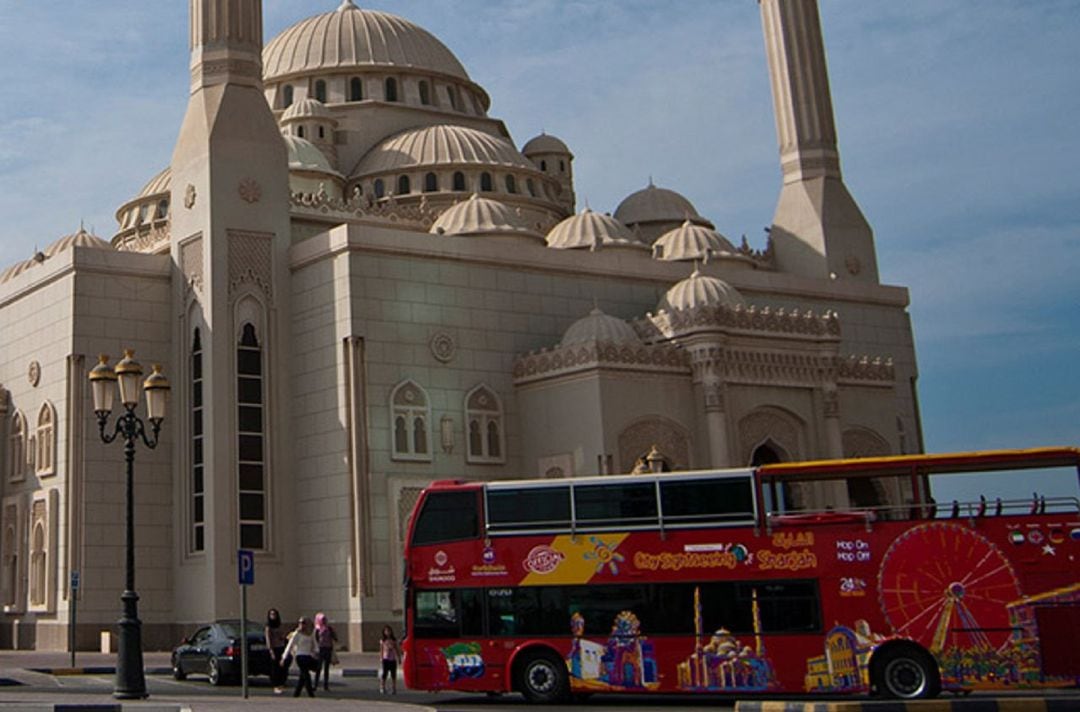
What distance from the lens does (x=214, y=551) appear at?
1348 inches

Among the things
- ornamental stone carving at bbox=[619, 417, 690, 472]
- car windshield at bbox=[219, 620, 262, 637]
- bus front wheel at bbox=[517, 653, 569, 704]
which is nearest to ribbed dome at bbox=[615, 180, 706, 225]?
ornamental stone carving at bbox=[619, 417, 690, 472]

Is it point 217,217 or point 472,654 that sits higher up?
point 217,217

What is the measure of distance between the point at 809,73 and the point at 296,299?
2099 centimetres

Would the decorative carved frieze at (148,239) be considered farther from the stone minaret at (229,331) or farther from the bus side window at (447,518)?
the bus side window at (447,518)

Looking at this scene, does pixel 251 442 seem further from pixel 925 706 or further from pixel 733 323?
pixel 925 706

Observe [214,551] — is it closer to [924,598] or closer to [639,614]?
[639,614]

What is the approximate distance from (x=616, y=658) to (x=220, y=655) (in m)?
8.42

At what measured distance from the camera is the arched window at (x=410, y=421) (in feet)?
115

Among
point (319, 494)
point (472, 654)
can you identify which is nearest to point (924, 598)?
point (472, 654)

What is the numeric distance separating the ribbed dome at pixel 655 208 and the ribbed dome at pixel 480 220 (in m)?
11.5

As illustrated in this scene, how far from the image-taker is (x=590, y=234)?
44375 mm

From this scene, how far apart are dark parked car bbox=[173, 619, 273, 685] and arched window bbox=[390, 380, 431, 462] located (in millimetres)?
9844

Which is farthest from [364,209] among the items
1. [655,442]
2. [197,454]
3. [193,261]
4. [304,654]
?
[304,654]

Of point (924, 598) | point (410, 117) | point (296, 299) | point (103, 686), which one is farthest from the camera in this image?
point (410, 117)
